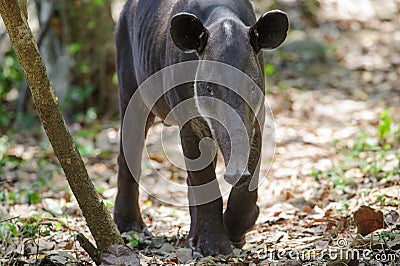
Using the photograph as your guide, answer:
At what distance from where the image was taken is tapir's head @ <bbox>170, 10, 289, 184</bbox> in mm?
4008

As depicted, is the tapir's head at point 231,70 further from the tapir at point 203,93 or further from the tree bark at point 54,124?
the tree bark at point 54,124

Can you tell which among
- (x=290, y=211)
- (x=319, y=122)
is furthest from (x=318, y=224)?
(x=319, y=122)

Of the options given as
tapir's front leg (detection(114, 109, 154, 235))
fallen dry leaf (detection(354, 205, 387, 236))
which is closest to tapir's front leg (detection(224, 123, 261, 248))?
fallen dry leaf (detection(354, 205, 387, 236))

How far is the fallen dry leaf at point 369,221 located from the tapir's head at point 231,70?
1.04 meters

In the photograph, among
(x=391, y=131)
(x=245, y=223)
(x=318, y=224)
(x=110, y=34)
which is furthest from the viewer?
(x=110, y=34)

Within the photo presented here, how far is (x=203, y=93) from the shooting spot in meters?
4.27

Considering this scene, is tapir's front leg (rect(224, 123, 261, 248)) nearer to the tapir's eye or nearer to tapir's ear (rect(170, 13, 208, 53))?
the tapir's eye

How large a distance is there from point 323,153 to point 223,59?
416 centimetres

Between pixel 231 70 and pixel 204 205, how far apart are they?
116cm

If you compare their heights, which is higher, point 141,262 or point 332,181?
point 332,181

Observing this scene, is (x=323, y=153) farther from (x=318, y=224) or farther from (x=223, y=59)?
(x=223, y=59)

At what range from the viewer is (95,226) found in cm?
411

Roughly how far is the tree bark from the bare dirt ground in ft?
1.20

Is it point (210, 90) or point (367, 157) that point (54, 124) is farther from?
point (367, 157)
